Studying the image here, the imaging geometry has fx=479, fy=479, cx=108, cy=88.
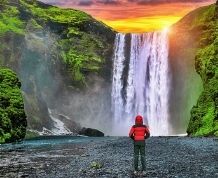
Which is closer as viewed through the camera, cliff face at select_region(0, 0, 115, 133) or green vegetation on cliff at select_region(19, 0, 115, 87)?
cliff face at select_region(0, 0, 115, 133)

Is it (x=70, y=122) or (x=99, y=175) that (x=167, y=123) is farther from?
(x=99, y=175)

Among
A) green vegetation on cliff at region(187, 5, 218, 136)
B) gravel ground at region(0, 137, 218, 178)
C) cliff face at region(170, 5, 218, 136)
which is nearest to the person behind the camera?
gravel ground at region(0, 137, 218, 178)

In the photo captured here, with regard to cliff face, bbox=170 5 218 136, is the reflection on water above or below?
below

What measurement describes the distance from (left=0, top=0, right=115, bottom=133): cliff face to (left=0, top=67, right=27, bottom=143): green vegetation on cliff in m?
21.0

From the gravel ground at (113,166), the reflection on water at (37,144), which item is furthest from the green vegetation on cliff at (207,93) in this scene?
the gravel ground at (113,166)

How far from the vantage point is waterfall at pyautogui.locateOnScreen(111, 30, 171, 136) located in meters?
87.8

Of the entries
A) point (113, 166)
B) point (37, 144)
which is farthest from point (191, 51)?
point (113, 166)

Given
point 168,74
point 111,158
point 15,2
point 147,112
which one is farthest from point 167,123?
point 111,158

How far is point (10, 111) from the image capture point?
55.3m

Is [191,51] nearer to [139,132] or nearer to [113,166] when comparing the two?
[113,166]

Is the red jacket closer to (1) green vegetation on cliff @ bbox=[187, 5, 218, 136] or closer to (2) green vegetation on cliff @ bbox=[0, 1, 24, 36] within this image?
(1) green vegetation on cliff @ bbox=[187, 5, 218, 136]

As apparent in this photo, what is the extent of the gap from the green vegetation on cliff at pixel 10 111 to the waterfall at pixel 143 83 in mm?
32386

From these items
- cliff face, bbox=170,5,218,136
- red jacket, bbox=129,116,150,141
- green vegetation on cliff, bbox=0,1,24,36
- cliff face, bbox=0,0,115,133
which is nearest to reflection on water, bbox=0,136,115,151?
red jacket, bbox=129,116,150,141

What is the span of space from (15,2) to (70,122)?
3357cm
